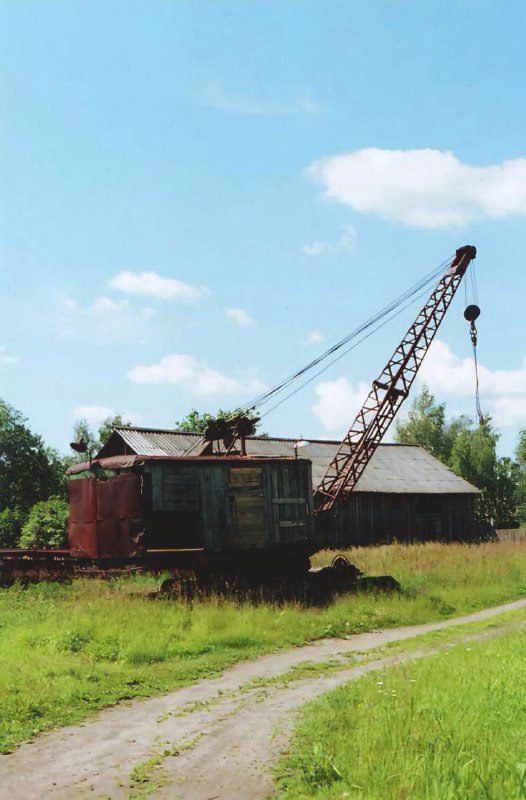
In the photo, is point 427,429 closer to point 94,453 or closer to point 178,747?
point 94,453

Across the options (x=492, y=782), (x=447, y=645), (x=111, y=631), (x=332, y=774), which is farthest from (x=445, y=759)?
(x=111, y=631)

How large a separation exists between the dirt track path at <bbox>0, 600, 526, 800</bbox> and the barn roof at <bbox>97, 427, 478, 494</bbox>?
20006 millimetres

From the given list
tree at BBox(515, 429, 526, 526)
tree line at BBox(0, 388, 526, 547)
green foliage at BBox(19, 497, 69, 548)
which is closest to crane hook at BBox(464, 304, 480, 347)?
tree line at BBox(0, 388, 526, 547)

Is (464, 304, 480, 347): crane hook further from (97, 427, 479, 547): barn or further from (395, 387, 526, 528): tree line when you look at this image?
(395, 387, 526, 528): tree line

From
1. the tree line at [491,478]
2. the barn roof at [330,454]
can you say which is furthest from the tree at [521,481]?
the barn roof at [330,454]

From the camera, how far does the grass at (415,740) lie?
5.73 m

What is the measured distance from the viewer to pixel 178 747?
731cm

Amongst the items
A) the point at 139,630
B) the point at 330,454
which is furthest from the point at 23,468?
the point at 139,630

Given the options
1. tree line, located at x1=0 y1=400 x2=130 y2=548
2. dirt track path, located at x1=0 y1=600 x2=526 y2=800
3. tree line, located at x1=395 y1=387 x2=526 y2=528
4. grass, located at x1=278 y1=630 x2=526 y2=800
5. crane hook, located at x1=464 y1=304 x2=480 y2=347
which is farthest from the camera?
tree line, located at x1=395 y1=387 x2=526 y2=528

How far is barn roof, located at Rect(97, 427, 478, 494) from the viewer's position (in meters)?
31.3

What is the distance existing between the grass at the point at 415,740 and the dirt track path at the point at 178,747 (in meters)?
0.39

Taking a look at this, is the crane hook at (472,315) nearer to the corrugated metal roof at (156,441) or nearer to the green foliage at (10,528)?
the corrugated metal roof at (156,441)

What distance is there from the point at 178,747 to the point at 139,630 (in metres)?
5.89

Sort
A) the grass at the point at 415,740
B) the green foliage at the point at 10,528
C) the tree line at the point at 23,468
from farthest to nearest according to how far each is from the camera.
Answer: the tree line at the point at 23,468, the green foliage at the point at 10,528, the grass at the point at 415,740
